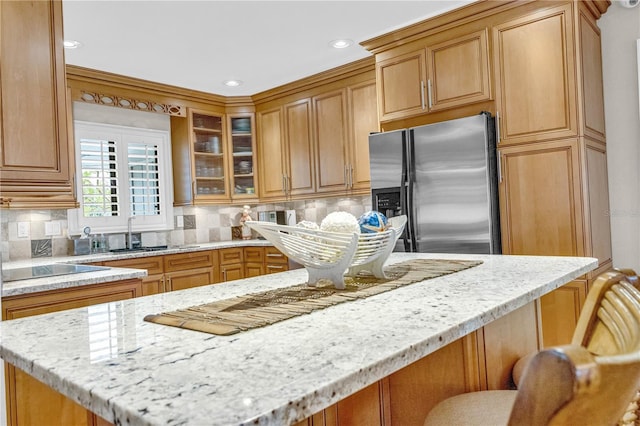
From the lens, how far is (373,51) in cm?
360

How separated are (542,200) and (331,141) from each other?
198 cm

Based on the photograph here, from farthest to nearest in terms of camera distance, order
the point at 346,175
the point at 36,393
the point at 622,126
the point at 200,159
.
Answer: the point at 200,159
the point at 346,175
the point at 622,126
the point at 36,393

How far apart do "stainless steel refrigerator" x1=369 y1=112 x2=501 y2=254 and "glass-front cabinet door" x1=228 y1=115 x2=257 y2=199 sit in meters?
1.93

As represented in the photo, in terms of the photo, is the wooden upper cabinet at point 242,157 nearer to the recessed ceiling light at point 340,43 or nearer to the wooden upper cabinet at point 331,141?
the wooden upper cabinet at point 331,141

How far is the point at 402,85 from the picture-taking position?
3400mm

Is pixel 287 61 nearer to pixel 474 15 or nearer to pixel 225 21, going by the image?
pixel 225 21

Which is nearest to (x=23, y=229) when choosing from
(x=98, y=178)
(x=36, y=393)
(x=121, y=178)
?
(x=98, y=178)

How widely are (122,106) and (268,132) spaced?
1382 mm

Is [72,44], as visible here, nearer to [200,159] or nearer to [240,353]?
[200,159]

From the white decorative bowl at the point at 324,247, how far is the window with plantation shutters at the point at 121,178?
3.38m

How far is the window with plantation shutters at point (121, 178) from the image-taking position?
13.4ft

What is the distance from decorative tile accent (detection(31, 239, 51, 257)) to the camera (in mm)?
3729

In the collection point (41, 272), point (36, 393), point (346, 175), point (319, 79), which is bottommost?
point (36, 393)

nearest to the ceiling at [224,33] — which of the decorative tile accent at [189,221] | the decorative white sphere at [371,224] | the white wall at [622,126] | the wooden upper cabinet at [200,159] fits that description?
the wooden upper cabinet at [200,159]
